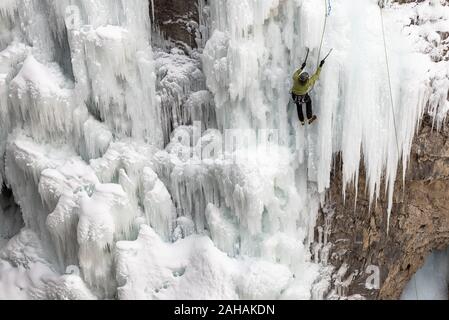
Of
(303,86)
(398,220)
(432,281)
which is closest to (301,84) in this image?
(303,86)

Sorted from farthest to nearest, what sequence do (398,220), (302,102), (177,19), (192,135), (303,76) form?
(398,220) < (192,135) < (177,19) < (302,102) < (303,76)

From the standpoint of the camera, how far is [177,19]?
21.1 feet

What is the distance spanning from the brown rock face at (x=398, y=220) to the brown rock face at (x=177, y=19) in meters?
2.45

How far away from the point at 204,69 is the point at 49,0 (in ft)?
6.49

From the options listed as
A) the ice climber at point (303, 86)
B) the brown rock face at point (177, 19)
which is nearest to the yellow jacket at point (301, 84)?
the ice climber at point (303, 86)

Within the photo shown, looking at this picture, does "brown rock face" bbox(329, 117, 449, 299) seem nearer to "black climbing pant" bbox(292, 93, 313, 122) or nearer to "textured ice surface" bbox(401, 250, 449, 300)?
"black climbing pant" bbox(292, 93, 313, 122)

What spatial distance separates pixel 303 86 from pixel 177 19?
1.79 meters

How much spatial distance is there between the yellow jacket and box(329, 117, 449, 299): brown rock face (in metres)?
1.21

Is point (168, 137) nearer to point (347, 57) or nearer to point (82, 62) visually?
point (82, 62)

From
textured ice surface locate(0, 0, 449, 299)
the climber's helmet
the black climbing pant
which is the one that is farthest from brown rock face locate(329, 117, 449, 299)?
the climber's helmet

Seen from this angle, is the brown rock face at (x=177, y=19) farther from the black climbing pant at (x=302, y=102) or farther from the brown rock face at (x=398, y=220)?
the brown rock face at (x=398, y=220)

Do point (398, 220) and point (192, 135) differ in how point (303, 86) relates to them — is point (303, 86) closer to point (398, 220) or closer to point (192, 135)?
point (192, 135)

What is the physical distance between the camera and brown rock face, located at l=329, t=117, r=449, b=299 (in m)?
6.42

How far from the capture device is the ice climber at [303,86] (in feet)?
18.9
